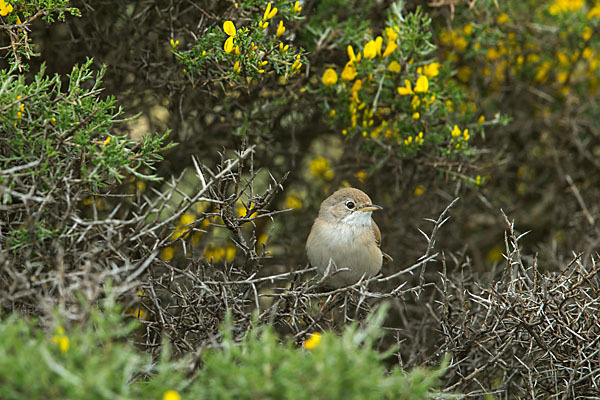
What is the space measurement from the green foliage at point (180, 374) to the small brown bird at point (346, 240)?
2074 millimetres

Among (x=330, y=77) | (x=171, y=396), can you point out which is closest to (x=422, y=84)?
(x=330, y=77)

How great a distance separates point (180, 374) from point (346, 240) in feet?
7.53

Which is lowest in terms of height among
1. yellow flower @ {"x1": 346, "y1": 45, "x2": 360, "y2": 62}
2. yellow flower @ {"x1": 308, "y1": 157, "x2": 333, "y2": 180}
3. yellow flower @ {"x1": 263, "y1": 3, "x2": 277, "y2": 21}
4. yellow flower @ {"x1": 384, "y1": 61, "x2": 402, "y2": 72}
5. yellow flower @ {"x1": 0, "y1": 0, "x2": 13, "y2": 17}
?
yellow flower @ {"x1": 308, "y1": 157, "x2": 333, "y2": 180}

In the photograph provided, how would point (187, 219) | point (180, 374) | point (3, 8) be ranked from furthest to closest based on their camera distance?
point (187, 219) < point (3, 8) < point (180, 374)

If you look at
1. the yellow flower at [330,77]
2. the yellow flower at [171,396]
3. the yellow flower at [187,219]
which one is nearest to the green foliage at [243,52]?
the yellow flower at [330,77]

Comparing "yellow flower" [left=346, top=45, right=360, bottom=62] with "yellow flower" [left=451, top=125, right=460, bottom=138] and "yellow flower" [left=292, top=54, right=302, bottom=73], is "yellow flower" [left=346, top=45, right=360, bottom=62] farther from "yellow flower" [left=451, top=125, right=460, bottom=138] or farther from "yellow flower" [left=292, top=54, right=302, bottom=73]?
"yellow flower" [left=451, top=125, right=460, bottom=138]

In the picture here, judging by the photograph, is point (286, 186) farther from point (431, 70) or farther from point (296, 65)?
point (296, 65)

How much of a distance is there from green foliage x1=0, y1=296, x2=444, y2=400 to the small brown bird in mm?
2074

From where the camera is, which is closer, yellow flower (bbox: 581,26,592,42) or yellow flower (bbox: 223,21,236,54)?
yellow flower (bbox: 223,21,236,54)

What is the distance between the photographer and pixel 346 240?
14.8 feet

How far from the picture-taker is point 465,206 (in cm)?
560

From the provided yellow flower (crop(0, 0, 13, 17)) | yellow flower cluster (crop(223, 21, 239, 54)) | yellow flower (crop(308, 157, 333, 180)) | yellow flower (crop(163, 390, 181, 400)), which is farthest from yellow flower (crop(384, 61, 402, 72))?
yellow flower (crop(163, 390, 181, 400))

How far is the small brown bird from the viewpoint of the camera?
14.6ft

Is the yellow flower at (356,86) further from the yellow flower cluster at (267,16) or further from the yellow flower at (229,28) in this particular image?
the yellow flower at (229,28)
